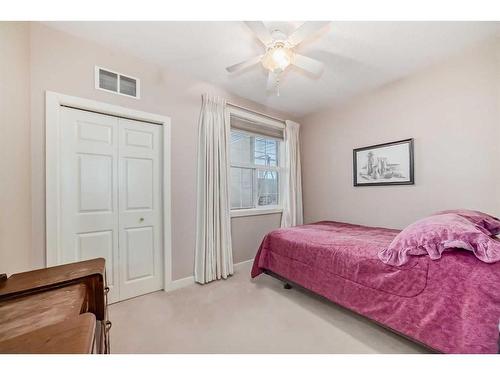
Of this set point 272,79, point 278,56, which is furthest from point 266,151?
point 278,56

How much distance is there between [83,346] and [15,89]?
1909 mm

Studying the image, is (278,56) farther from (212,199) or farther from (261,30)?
(212,199)

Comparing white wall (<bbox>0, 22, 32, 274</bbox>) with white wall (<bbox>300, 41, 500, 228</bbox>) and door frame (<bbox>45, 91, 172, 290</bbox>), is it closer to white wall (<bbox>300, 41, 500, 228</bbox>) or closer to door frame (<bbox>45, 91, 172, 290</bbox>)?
door frame (<bbox>45, 91, 172, 290</bbox>)

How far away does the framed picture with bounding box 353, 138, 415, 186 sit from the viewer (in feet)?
8.43

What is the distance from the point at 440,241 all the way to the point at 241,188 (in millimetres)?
2384

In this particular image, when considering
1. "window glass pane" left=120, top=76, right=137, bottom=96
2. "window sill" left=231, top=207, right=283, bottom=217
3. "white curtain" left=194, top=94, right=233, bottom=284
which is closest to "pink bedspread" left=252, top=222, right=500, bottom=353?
"white curtain" left=194, top=94, right=233, bottom=284

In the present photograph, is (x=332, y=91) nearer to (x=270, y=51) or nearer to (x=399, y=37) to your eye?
(x=399, y=37)

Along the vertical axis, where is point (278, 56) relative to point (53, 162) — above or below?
above

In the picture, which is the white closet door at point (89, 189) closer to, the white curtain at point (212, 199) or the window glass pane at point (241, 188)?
the white curtain at point (212, 199)

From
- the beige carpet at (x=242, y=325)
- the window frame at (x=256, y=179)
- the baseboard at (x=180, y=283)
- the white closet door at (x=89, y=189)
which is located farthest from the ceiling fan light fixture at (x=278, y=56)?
the baseboard at (x=180, y=283)

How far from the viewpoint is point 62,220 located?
1.83m

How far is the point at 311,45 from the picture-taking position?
6.57 feet

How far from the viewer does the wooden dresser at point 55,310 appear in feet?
1.88

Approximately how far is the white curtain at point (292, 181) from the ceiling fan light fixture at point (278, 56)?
181 cm
